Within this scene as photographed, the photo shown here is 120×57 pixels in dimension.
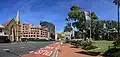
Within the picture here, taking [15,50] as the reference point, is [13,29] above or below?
above

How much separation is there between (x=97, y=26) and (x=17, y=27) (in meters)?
48.7

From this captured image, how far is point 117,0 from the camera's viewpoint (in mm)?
26141

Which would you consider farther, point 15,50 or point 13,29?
point 13,29

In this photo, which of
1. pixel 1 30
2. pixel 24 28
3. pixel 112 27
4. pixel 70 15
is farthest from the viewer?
pixel 24 28

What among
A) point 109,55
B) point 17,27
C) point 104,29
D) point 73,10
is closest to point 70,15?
point 73,10

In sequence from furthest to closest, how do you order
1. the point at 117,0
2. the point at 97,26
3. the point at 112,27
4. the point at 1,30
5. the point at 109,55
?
the point at 112,27
the point at 97,26
the point at 1,30
the point at 117,0
the point at 109,55

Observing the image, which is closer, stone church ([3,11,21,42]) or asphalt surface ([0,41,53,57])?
asphalt surface ([0,41,53,57])

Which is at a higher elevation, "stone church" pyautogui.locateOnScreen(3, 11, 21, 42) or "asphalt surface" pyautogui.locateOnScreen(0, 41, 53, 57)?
"stone church" pyautogui.locateOnScreen(3, 11, 21, 42)

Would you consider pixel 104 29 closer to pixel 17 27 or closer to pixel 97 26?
pixel 97 26

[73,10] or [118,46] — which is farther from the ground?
[73,10]

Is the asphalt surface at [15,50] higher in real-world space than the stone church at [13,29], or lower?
lower

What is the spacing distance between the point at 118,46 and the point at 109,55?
3.12 m

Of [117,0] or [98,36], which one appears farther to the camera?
[98,36]

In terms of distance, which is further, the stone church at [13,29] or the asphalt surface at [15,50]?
the stone church at [13,29]
